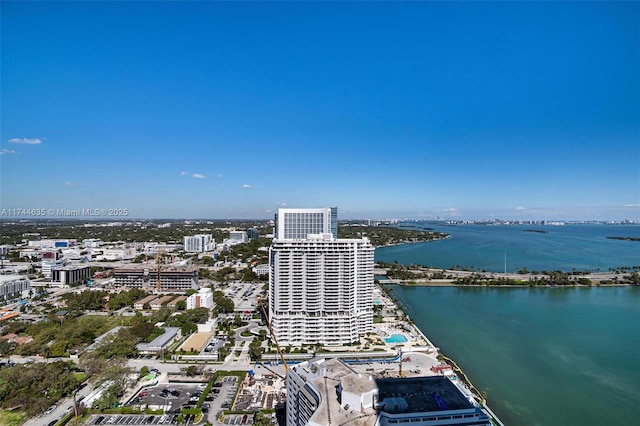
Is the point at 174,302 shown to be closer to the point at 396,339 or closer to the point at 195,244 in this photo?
the point at 396,339

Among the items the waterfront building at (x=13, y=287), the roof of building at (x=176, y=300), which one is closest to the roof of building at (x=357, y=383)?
the roof of building at (x=176, y=300)

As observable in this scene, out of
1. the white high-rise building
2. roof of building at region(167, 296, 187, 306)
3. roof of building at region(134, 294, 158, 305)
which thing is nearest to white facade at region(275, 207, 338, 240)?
the white high-rise building

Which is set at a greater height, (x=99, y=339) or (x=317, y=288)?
(x=317, y=288)

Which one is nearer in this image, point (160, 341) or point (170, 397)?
point (170, 397)

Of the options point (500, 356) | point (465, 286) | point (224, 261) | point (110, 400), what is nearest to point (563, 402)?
point (500, 356)

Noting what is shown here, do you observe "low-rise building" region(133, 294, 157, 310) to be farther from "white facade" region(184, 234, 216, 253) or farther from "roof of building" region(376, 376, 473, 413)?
"white facade" region(184, 234, 216, 253)

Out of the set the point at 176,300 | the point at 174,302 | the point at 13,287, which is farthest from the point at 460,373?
the point at 13,287

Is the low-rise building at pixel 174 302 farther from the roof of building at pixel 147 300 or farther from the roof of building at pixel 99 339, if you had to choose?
the roof of building at pixel 99 339
